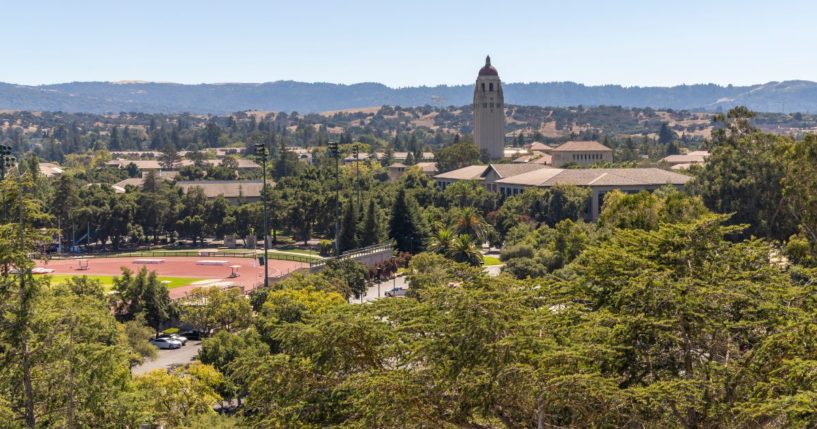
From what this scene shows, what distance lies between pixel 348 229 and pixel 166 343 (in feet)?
104

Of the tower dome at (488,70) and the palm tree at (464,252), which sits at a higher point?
the tower dome at (488,70)

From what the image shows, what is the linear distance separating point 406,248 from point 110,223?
37011 millimetres

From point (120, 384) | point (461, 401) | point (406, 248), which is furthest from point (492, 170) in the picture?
point (461, 401)

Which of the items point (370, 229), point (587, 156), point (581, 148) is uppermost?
point (581, 148)

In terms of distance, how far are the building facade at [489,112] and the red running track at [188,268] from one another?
8240cm

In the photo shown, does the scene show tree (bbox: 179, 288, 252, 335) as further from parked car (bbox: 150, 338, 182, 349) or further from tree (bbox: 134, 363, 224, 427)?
tree (bbox: 134, 363, 224, 427)

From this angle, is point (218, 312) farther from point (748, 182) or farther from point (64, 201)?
point (64, 201)

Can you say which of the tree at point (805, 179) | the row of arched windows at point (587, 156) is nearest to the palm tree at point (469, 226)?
the tree at point (805, 179)

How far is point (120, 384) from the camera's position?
27531 mm

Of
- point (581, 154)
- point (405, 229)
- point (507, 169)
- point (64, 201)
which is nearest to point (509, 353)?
point (405, 229)

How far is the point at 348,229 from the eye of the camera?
264ft

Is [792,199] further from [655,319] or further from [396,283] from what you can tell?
[655,319]

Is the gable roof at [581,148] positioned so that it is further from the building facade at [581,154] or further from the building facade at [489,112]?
the building facade at [489,112]

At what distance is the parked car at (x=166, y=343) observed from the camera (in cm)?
5000
